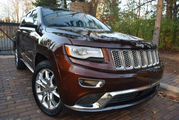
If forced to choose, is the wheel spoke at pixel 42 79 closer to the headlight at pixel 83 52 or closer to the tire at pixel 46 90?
the tire at pixel 46 90

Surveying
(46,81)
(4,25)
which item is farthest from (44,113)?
(4,25)

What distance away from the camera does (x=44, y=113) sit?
2.31 metres

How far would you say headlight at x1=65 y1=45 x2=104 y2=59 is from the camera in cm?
174

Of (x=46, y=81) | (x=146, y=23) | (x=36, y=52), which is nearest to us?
(x=46, y=81)

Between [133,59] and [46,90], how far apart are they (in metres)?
1.35

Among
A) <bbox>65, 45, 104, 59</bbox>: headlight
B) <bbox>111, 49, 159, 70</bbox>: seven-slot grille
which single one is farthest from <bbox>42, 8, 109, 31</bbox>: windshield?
<bbox>111, 49, 159, 70</bbox>: seven-slot grille

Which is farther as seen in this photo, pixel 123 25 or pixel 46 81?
pixel 123 25

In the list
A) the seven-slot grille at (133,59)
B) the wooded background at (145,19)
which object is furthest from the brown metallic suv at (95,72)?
the wooded background at (145,19)

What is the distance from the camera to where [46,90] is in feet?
7.30

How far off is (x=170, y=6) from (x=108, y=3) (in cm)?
464

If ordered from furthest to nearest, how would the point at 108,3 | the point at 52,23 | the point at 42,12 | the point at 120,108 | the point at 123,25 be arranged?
the point at 108,3 < the point at 123,25 < the point at 42,12 < the point at 52,23 < the point at 120,108

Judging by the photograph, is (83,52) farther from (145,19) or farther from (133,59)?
(145,19)

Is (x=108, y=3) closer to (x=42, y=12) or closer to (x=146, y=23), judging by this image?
(x=146, y=23)

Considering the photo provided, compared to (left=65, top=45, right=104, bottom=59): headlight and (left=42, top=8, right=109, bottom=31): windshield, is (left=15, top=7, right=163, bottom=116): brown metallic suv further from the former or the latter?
(left=42, top=8, right=109, bottom=31): windshield
